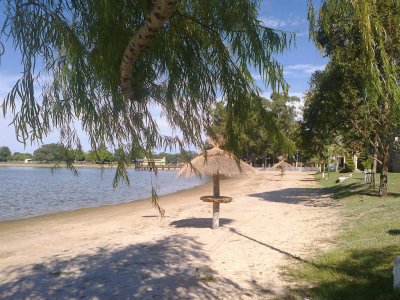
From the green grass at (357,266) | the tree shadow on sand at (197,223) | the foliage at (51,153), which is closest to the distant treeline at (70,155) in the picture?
the foliage at (51,153)

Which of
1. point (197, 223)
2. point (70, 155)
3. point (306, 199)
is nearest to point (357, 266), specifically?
point (70, 155)

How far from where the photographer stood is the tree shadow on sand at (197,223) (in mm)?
14836

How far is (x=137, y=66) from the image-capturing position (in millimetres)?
2650

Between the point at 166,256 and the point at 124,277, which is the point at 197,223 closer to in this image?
the point at 166,256

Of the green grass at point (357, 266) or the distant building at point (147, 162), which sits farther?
the green grass at point (357, 266)

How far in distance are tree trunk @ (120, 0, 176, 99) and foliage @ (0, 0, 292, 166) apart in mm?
145

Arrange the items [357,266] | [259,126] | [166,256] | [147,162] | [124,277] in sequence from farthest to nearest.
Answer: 1. [166,256]
2. [124,277]
3. [357,266]
4. [259,126]
5. [147,162]

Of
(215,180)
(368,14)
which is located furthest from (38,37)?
(215,180)

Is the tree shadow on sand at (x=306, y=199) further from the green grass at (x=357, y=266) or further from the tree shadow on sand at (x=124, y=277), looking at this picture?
the tree shadow on sand at (x=124, y=277)

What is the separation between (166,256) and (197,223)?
5344 millimetres

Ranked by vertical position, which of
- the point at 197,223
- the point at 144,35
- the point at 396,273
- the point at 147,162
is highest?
the point at 144,35

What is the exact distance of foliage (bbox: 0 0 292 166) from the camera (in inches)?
84.1

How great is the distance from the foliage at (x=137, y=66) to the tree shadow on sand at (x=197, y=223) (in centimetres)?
1212

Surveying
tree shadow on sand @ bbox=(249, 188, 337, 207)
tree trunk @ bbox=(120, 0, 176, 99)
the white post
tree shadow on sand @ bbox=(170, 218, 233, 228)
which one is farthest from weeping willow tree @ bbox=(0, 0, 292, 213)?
tree shadow on sand @ bbox=(249, 188, 337, 207)
